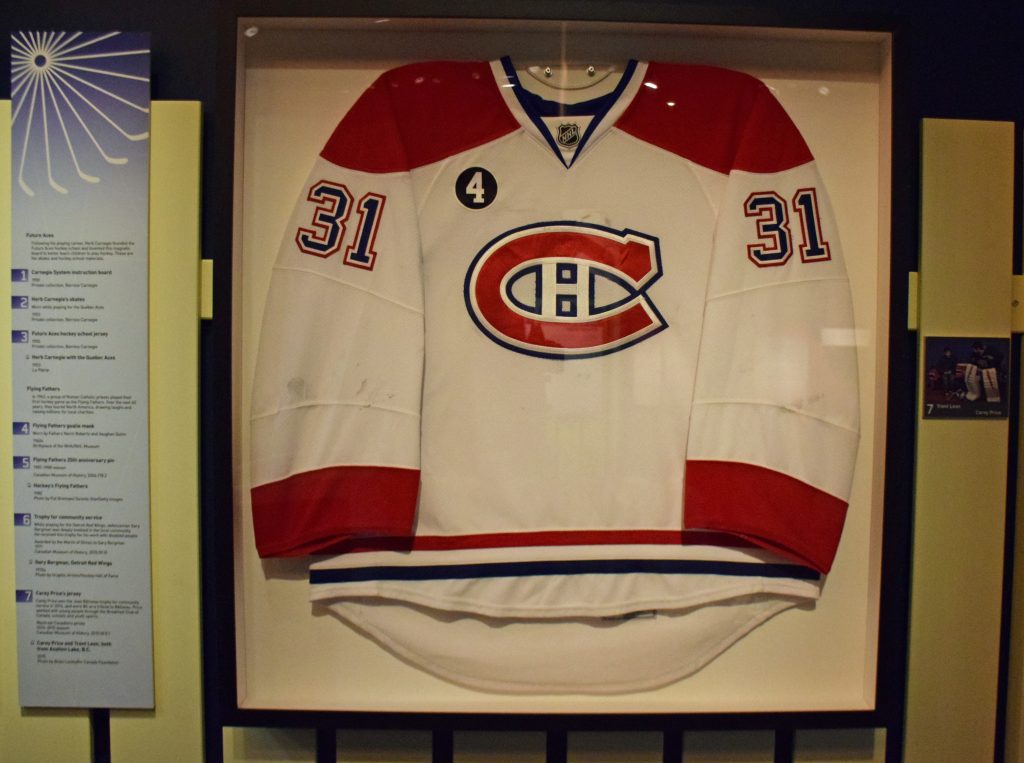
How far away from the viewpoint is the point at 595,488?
1.02 metres

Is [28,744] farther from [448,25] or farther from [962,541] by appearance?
[962,541]

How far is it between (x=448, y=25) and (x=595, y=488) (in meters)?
0.86

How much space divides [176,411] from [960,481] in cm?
148

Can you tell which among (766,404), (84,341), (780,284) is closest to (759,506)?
(766,404)

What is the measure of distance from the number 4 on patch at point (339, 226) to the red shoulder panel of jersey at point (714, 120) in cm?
48

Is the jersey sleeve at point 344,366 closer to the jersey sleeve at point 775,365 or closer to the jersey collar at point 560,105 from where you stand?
the jersey collar at point 560,105

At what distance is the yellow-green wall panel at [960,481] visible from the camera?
3.50ft

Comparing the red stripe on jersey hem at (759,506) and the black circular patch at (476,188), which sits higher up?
the black circular patch at (476,188)

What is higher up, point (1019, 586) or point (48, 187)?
point (48, 187)

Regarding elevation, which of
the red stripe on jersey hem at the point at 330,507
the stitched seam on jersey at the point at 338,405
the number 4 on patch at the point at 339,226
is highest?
the number 4 on patch at the point at 339,226

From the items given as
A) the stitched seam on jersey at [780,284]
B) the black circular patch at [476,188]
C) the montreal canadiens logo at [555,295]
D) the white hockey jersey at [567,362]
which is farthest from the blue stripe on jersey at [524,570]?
the black circular patch at [476,188]

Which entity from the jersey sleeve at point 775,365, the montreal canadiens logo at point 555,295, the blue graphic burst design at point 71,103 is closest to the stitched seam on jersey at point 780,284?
the jersey sleeve at point 775,365

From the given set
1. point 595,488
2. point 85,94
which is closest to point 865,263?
point 595,488

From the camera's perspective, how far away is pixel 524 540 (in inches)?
40.0
